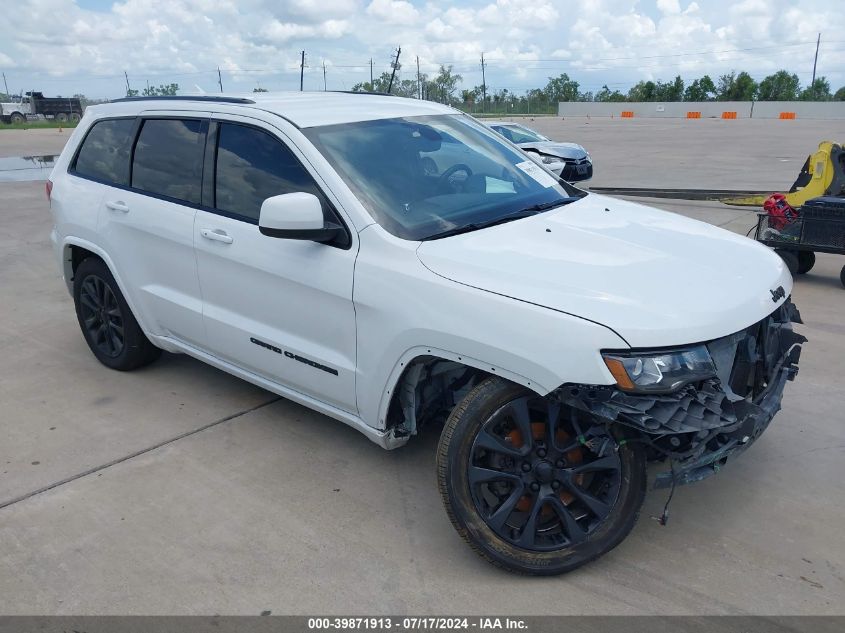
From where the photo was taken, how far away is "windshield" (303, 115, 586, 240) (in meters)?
3.31

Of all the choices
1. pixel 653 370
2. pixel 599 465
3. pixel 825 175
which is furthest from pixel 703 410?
pixel 825 175

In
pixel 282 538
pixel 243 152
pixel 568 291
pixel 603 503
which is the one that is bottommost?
pixel 282 538

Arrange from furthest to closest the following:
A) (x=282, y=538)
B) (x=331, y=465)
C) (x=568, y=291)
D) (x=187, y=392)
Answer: (x=187, y=392)
(x=331, y=465)
(x=282, y=538)
(x=568, y=291)

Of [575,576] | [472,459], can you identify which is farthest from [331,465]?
[575,576]

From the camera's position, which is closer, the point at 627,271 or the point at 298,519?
the point at 627,271

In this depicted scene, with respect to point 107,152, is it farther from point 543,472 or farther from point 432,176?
point 543,472

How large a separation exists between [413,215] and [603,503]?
4.89 feet

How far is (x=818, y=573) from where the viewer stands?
2.85 meters

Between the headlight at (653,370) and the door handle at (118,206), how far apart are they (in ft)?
10.5

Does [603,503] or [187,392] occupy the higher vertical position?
[603,503]

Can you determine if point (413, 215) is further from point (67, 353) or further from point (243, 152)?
point (67, 353)

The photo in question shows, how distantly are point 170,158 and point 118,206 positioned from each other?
53 centimetres

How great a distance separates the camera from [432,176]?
3.63 meters

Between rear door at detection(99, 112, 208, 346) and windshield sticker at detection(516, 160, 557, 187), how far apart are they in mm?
1824
